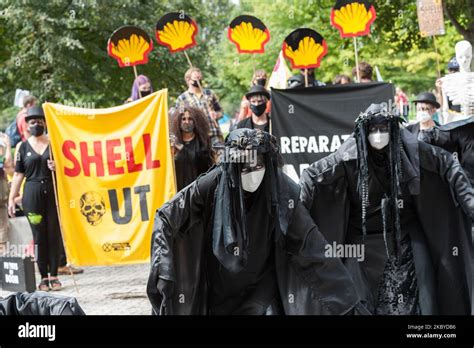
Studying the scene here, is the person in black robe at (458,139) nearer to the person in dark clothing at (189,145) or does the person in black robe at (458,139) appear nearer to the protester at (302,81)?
the person in dark clothing at (189,145)

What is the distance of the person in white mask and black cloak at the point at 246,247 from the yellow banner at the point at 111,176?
14.2 ft

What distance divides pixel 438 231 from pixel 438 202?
0.20 meters

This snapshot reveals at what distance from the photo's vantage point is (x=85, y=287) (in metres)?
11.6

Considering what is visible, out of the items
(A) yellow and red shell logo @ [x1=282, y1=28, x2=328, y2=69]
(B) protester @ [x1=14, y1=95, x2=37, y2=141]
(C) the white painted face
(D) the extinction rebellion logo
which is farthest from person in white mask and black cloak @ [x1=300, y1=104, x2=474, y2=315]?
(B) protester @ [x1=14, y1=95, x2=37, y2=141]

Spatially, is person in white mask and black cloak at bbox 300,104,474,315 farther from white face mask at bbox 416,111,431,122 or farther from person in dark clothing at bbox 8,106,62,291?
person in dark clothing at bbox 8,106,62,291

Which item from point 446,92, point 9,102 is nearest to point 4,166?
point 446,92

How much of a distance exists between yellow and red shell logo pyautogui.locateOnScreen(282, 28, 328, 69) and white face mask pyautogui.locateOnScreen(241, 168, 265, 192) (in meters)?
5.71

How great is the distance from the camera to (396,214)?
23.6 ft

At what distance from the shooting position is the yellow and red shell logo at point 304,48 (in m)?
11.9

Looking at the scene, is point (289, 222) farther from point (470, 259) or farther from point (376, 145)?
point (470, 259)

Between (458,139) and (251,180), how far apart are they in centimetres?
288

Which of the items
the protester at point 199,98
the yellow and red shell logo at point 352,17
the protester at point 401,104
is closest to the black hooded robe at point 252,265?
the protester at point 401,104

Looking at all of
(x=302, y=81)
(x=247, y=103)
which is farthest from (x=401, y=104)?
(x=247, y=103)

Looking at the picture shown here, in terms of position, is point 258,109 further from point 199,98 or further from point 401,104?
point 401,104
